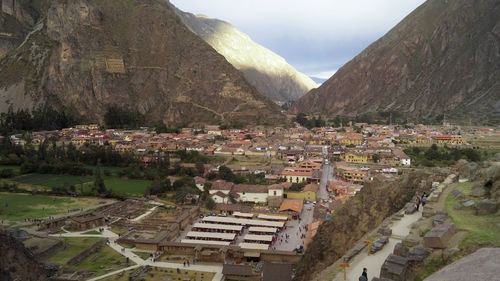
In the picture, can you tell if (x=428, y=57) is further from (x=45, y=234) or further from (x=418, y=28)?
(x=45, y=234)

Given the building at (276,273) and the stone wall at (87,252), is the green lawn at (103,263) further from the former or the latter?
the building at (276,273)

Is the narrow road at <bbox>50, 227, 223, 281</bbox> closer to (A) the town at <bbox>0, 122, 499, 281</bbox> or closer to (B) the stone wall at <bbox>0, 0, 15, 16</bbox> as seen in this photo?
(A) the town at <bbox>0, 122, 499, 281</bbox>

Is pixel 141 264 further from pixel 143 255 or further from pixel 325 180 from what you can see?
pixel 325 180

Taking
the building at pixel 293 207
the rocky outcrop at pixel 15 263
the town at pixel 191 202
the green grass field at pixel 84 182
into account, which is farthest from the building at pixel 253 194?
the rocky outcrop at pixel 15 263

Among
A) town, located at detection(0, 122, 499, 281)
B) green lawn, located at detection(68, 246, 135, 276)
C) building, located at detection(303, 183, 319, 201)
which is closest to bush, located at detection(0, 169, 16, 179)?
town, located at detection(0, 122, 499, 281)

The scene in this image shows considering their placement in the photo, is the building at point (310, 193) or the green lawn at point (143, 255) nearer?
the green lawn at point (143, 255)

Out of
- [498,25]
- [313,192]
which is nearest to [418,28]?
[498,25]

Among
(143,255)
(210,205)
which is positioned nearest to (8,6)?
(210,205)
